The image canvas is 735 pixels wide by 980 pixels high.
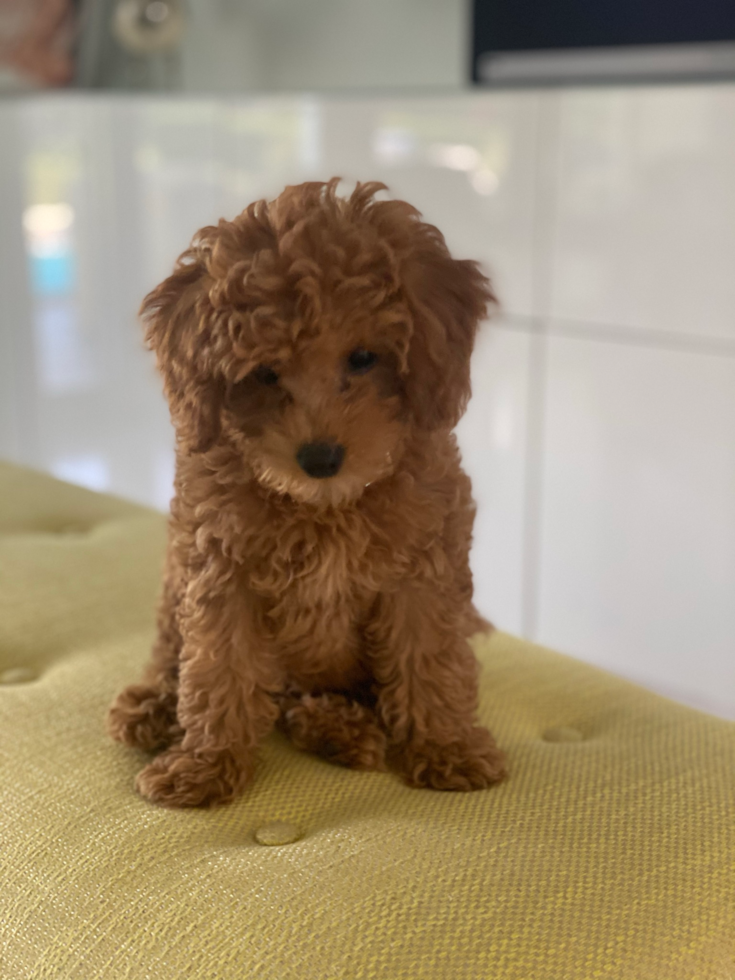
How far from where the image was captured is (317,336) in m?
0.80

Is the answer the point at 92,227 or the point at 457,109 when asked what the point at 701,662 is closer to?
the point at 457,109

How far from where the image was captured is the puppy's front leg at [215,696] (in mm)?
924

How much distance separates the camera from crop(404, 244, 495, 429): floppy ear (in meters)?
0.84

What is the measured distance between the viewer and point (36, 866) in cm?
86

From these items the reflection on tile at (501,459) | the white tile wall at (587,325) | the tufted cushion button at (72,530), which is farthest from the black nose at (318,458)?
the reflection on tile at (501,459)

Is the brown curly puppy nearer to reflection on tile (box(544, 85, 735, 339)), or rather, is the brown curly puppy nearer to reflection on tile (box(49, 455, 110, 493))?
reflection on tile (box(544, 85, 735, 339))

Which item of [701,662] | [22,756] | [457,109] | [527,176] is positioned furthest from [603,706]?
[457,109]

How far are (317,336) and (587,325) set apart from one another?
5.04ft

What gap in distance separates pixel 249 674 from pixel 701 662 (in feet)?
4.80

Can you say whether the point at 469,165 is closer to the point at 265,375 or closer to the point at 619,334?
the point at 619,334

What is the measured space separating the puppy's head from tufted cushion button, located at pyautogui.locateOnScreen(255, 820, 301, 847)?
0.29 m

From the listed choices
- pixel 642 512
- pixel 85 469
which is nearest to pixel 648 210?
pixel 642 512

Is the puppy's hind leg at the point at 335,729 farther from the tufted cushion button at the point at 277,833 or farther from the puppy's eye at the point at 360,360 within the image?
the puppy's eye at the point at 360,360

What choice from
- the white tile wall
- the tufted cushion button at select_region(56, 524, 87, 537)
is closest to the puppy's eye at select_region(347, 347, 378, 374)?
the tufted cushion button at select_region(56, 524, 87, 537)
